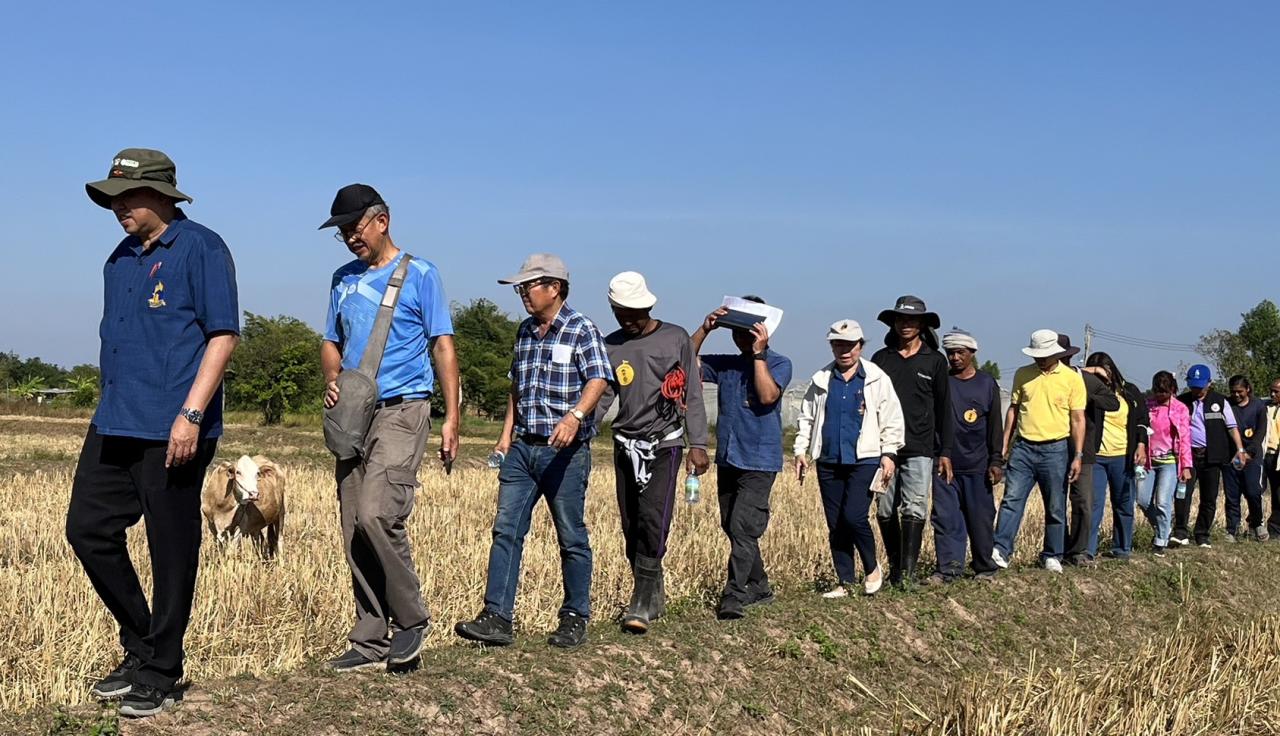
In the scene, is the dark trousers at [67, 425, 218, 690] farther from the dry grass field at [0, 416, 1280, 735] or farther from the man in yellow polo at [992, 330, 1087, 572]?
the man in yellow polo at [992, 330, 1087, 572]

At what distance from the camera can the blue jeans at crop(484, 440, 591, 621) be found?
6.90 m

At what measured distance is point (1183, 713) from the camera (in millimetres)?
7129

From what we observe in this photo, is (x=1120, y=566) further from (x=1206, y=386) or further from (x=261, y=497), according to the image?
(x=261, y=497)

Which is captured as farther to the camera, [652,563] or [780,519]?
[780,519]

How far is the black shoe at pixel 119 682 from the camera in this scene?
211 inches

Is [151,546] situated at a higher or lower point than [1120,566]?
higher

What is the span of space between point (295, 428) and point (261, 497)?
99.4 ft

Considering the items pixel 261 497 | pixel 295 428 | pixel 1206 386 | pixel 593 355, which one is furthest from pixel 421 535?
pixel 295 428

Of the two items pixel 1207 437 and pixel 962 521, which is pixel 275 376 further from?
pixel 962 521

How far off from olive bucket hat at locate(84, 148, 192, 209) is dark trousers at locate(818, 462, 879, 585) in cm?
520

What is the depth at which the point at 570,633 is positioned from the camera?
23.1ft

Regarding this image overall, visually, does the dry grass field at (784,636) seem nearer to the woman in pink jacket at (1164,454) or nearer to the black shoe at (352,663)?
the black shoe at (352,663)

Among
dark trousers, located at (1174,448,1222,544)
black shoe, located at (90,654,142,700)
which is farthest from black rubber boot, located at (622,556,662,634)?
dark trousers, located at (1174,448,1222,544)

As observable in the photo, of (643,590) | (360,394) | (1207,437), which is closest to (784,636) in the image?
(643,590)
